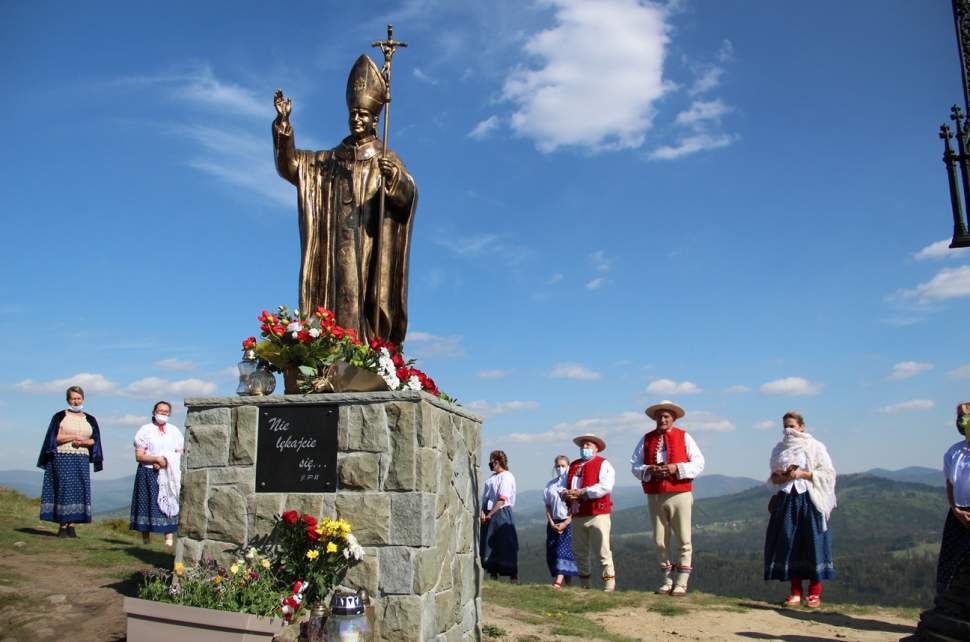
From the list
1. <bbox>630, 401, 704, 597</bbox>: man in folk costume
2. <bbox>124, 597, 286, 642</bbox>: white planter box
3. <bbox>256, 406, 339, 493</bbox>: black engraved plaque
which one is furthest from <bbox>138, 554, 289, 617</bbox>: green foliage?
<bbox>630, 401, 704, 597</bbox>: man in folk costume

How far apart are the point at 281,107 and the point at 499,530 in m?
7.01

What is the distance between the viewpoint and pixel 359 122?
6992 millimetres

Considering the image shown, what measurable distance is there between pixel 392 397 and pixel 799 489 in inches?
216

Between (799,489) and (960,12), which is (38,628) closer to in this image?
(799,489)

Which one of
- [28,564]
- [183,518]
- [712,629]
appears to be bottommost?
[712,629]

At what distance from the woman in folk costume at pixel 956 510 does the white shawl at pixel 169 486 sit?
8.46 m

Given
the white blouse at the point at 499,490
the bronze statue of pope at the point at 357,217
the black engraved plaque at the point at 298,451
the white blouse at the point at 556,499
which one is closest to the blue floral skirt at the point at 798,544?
the white blouse at the point at 556,499

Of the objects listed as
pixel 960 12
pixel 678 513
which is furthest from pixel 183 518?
pixel 960 12

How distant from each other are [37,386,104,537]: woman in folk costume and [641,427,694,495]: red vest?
6694 mm

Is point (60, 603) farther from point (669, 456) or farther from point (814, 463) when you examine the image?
point (814, 463)

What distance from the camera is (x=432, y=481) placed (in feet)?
17.6

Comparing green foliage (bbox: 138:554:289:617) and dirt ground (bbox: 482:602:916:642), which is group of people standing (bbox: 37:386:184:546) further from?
green foliage (bbox: 138:554:289:617)

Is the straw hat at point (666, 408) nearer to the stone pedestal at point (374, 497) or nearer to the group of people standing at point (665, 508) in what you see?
the group of people standing at point (665, 508)

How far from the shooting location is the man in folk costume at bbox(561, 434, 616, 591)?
33.6 ft
